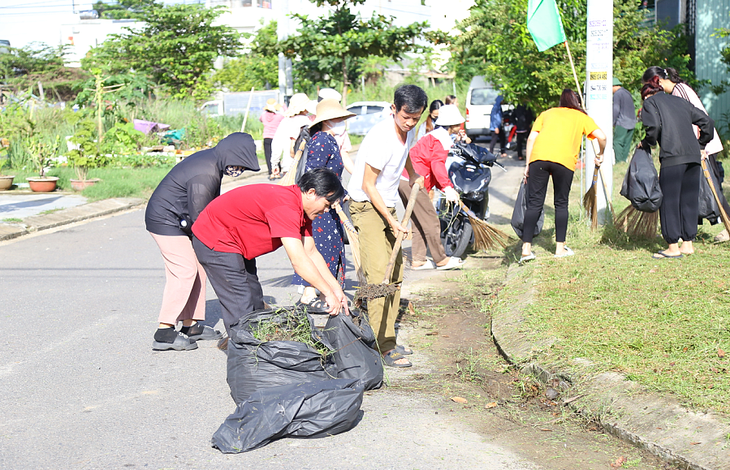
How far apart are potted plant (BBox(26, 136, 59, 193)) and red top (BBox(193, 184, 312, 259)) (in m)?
11.0

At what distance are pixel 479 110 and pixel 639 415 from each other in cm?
2026

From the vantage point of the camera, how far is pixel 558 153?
759 cm

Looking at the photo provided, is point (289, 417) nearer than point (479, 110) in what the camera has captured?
Yes

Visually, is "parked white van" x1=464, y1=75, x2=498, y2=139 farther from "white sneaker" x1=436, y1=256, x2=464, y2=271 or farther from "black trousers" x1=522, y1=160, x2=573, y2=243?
"black trousers" x1=522, y1=160, x2=573, y2=243

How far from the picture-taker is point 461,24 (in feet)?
110

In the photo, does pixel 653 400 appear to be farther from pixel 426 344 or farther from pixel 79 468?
pixel 79 468

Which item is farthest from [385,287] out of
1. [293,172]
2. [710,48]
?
[710,48]

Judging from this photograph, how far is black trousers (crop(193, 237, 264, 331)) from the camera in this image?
5148mm

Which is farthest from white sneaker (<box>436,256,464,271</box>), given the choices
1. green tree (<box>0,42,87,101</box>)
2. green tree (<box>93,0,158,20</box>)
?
green tree (<box>93,0,158,20</box>)

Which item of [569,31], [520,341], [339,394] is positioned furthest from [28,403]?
[569,31]

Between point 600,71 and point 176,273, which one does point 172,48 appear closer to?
point 600,71

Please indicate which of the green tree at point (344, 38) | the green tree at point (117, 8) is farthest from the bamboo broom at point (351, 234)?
the green tree at point (117, 8)

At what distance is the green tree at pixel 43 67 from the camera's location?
4366 cm

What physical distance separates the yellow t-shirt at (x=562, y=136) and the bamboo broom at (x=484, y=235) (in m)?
1.23
